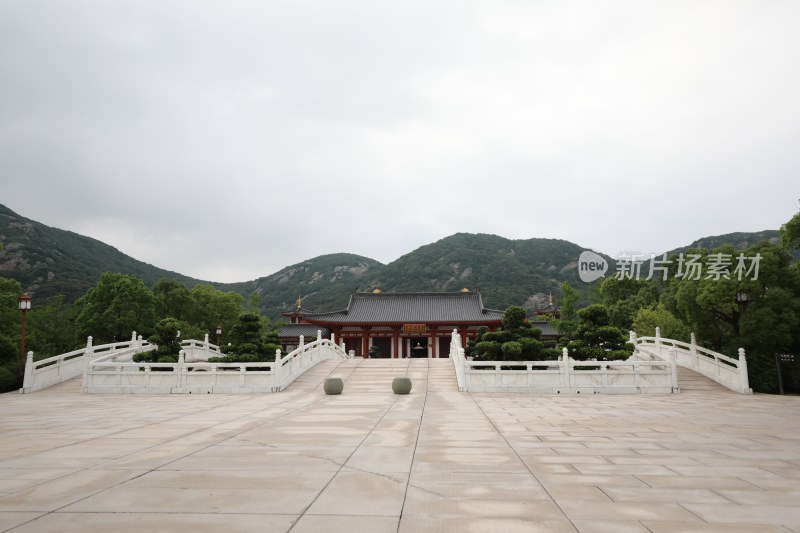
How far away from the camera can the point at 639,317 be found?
36.5 meters

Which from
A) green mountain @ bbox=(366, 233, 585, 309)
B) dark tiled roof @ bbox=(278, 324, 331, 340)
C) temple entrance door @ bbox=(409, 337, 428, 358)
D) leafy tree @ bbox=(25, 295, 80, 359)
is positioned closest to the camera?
leafy tree @ bbox=(25, 295, 80, 359)

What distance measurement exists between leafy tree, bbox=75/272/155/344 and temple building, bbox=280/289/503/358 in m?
11.7

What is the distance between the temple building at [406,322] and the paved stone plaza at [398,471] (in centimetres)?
2645

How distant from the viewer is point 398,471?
18.9 feet

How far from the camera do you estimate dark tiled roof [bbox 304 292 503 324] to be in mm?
38825

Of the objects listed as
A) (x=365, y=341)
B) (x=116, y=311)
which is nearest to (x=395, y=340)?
(x=365, y=341)

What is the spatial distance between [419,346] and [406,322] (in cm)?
311

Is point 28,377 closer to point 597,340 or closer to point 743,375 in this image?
point 597,340

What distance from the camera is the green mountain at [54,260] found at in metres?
60.3

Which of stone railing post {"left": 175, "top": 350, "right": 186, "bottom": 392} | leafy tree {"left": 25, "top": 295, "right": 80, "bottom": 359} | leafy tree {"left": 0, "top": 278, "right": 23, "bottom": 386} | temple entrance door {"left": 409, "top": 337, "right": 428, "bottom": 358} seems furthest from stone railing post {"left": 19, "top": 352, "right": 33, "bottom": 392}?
temple entrance door {"left": 409, "top": 337, "right": 428, "bottom": 358}

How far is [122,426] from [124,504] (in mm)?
6035

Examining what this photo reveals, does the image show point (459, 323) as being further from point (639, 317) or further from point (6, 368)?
point (6, 368)

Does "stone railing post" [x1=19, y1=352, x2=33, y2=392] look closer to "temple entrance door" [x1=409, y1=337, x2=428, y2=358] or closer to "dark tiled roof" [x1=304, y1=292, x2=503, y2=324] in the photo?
"dark tiled roof" [x1=304, y1=292, x2=503, y2=324]

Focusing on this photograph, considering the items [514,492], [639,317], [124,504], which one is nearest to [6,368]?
[124,504]
